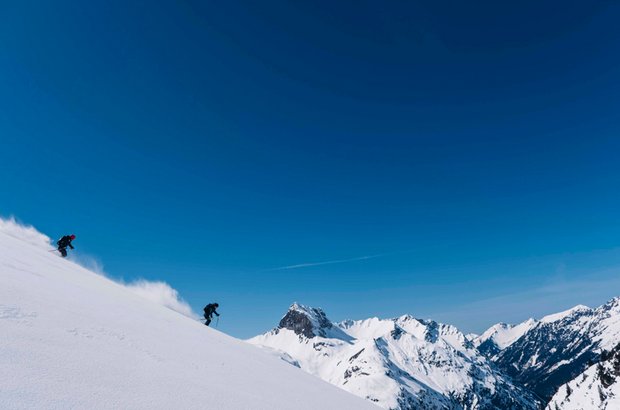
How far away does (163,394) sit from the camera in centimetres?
653

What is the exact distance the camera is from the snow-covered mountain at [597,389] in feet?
452

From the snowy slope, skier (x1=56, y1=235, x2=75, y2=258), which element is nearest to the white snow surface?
the snowy slope

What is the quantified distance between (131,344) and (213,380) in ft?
6.49

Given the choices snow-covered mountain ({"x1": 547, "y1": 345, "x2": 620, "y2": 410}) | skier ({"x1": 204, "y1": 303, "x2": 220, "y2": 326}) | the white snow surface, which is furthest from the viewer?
snow-covered mountain ({"x1": 547, "y1": 345, "x2": 620, "y2": 410})

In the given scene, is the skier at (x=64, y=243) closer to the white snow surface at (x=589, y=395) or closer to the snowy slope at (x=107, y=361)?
the snowy slope at (x=107, y=361)

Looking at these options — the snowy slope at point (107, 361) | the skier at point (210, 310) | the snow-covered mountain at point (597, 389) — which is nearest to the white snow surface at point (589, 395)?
the snow-covered mountain at point (597, 389)

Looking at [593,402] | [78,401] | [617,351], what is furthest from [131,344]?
[617,351]

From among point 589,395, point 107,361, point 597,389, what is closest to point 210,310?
point 107,361

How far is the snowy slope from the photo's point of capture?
5.17 meters

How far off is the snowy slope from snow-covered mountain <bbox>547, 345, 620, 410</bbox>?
165419 mm

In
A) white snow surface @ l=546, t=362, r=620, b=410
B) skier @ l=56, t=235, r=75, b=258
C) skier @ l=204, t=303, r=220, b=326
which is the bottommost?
white snow surface @ l=546, t=362, r=620, b=410

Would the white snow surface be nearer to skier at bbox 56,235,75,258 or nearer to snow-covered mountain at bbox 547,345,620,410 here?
snow-covered mountain at bbox 547,345,620,410

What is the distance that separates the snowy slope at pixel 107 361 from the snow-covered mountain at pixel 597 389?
165m

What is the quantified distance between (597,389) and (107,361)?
19658 cm
